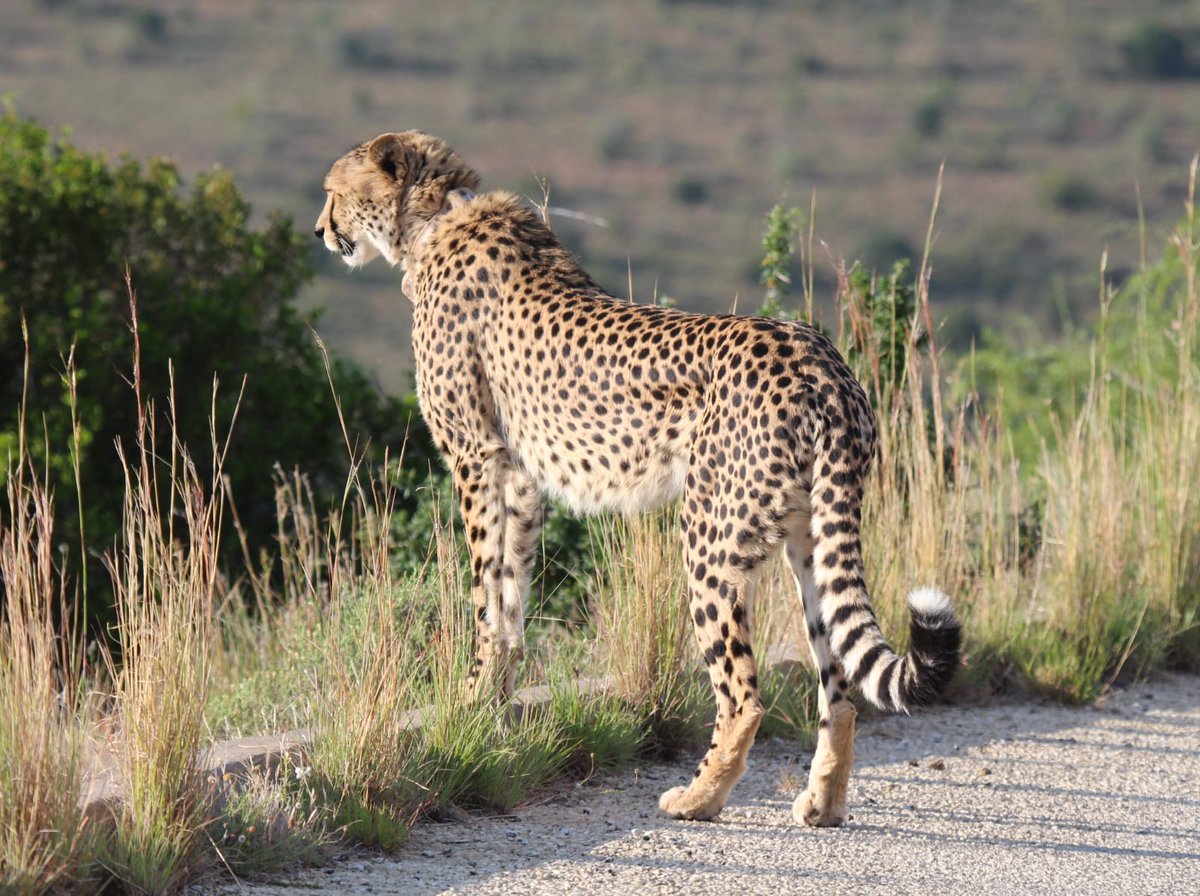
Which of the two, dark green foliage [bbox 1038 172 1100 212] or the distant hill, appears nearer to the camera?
the distant hill

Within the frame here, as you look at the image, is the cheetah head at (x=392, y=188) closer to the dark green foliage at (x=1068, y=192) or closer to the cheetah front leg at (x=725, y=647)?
the cheetah front leg at (x=725, y=647)

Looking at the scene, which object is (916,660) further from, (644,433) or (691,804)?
(644,433)

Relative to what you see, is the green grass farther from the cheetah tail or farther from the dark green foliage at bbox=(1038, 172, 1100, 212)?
A: the dark green foliage at bbox=(1038, 172, 1100, 212)

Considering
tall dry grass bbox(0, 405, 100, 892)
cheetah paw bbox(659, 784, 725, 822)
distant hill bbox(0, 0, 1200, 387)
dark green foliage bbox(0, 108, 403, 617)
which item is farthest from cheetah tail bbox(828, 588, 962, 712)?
distant hill bbox(0, 0, 1200, 387)

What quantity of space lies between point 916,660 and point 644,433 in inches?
40.5

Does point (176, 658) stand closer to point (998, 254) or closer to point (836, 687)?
point (836, 687)

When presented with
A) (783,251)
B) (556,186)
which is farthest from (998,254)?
(783,251)

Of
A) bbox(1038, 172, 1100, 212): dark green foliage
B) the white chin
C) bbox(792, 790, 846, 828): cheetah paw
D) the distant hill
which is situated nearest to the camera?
bbox(792, 790, 846, 828): cheetah paw

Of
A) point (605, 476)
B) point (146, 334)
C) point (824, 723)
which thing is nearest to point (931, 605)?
point (824, 723)

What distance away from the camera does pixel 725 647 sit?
4.20 meters

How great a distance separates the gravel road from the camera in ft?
12.9

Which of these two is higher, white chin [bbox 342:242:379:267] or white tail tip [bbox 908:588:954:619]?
white chin [bbox 342:242:379:267]

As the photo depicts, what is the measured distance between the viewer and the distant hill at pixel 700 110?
2945cm

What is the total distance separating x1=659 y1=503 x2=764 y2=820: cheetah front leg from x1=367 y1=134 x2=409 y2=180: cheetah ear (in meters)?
1.79
